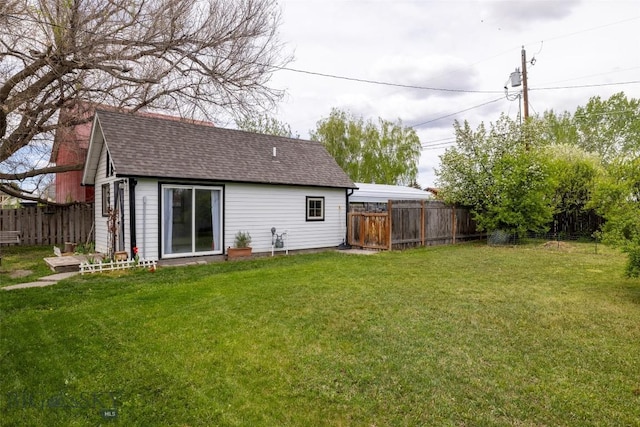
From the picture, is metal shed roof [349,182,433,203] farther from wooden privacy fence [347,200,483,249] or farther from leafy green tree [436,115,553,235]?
wooden privacy fence [347,200,483,249]

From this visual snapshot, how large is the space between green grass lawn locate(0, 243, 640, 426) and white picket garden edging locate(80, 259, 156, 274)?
1.43m

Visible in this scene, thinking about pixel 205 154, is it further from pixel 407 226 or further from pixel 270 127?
pixel 270 127

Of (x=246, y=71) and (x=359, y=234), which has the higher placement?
(x=246, y=71)

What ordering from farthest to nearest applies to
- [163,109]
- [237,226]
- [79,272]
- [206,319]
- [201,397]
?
[163,109] → [237,226] → [79,272] → [206,319] → [201,397]

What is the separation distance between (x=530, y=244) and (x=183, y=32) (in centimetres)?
1364

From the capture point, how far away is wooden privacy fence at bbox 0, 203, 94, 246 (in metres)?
13.6

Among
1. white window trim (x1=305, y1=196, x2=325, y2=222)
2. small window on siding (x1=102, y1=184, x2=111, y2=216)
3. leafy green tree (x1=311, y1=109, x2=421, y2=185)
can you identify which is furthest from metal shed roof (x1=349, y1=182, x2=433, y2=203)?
small window on siding (x1=102, y1=184, x2=111, y2=216)

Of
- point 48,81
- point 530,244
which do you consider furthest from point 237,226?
point 530,244

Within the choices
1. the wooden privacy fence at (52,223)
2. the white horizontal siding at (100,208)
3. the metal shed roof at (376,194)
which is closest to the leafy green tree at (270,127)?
the metal shed roof at (376,194)

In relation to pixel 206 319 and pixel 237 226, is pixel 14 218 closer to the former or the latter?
pixel 237 226

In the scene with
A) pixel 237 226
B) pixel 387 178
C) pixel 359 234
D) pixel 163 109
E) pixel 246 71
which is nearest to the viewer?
pixel 237 226

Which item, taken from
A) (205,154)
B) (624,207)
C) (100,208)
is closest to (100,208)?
(100,208)

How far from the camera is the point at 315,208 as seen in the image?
42.8 feet

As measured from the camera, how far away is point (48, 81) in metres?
11.2
